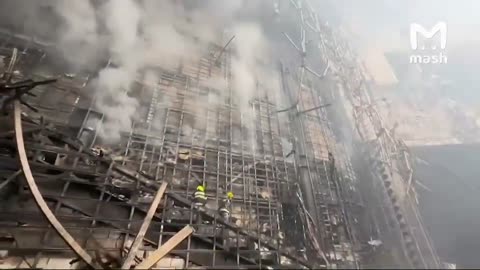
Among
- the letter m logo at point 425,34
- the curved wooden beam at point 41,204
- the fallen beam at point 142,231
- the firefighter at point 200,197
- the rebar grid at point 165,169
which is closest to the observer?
the curved wooden beam at point 41,204

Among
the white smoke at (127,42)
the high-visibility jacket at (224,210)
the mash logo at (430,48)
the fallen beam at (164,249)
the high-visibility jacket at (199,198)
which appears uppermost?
the mash logo at (430,48)

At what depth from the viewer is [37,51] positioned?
28.6 ft

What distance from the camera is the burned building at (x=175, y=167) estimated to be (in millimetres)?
→ 4902

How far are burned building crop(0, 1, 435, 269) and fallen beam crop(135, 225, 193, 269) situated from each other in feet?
0.05

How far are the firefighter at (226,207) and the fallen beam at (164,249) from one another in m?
1.25

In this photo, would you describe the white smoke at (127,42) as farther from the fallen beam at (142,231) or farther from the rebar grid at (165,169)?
the fallen beam at (142,231)

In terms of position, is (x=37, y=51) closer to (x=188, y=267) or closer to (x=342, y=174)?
(x=188, y=267)

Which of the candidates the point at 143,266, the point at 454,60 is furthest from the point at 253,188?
the point at 454,60

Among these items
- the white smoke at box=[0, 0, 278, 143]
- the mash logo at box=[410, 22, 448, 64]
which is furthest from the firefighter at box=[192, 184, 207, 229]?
the mash logo at box=[410, 22, 448, 64]

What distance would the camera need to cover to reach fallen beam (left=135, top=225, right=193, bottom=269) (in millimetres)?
4236

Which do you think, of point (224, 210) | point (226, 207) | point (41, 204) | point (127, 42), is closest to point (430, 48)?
point (127, 42)

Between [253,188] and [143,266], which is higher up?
[253,188]

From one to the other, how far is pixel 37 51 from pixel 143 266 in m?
7.28

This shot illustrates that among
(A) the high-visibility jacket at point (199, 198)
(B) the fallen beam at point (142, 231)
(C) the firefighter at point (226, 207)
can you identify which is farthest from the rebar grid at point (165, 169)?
(B) the fallen beam at point (142, 231)
